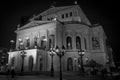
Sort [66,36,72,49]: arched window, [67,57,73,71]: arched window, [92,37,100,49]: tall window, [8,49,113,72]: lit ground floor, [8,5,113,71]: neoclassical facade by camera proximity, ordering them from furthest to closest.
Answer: [92,37,100,49]: tall window, [66,36,72,49]: arched window, [67,57,73,71]: arched window, [8,5,113,71]: neoclassical facade, [8,49,113,72]: lit ground floor

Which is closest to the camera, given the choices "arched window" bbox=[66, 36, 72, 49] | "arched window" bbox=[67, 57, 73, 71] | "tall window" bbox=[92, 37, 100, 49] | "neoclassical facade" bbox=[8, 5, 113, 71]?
"neoclassical facade" bbox=[8, 5, 113, 71]

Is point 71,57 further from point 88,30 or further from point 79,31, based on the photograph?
point 88,30

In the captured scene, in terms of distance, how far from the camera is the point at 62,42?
132 feet

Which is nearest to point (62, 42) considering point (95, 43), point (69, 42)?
point (69, 42)

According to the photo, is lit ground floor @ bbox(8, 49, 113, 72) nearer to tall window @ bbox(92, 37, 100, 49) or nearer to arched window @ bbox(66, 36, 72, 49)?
arched window @ bbox(66, 36, 72, 49)

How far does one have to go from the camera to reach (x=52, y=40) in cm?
3953

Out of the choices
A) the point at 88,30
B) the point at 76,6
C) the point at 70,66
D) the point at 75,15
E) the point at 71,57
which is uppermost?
the point at 76,6

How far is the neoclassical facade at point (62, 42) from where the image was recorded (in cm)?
3553

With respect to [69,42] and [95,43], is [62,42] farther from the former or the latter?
[95,43]

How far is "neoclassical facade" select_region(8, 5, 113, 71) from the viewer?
35531 mm

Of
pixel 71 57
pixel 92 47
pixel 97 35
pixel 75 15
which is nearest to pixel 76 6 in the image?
pixel 75 15

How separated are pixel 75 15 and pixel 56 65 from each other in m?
19.8

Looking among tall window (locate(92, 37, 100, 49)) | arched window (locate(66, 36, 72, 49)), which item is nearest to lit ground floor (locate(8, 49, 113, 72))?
arched window (locate(66, 36, 72, 49))

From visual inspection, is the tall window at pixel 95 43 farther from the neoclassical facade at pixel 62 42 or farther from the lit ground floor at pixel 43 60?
the lit ground floor at pixel 43 60
